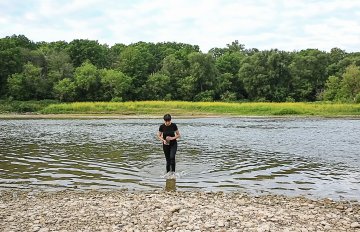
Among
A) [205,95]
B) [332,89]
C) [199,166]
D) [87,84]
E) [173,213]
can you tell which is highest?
[87,84]

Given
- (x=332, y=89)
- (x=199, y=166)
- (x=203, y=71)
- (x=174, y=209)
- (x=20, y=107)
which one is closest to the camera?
(x=174, y=209)

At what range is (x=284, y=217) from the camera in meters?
9.44

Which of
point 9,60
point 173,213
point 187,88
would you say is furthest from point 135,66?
point 173,213

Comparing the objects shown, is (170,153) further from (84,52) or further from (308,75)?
(84,52)

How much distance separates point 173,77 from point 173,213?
328 ft

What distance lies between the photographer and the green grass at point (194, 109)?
69.2m

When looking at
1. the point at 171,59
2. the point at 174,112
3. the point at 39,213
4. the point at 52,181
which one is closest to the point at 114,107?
the point at 174,112

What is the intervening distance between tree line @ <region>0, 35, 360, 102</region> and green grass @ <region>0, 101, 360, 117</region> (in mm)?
13883

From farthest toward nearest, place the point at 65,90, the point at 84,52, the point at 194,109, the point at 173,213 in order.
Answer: the point at 84,52
the point at 65,90
the point at 194,109
the point at 173,213

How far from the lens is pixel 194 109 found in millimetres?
75375

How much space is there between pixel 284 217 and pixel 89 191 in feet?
22.5

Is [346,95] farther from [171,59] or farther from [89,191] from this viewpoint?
[89,191]

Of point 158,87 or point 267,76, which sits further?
point 267,76

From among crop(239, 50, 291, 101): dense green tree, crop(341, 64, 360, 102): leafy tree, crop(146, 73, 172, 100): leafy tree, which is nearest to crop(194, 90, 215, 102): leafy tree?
crop(146, 73, 172, 100): leafy tree
